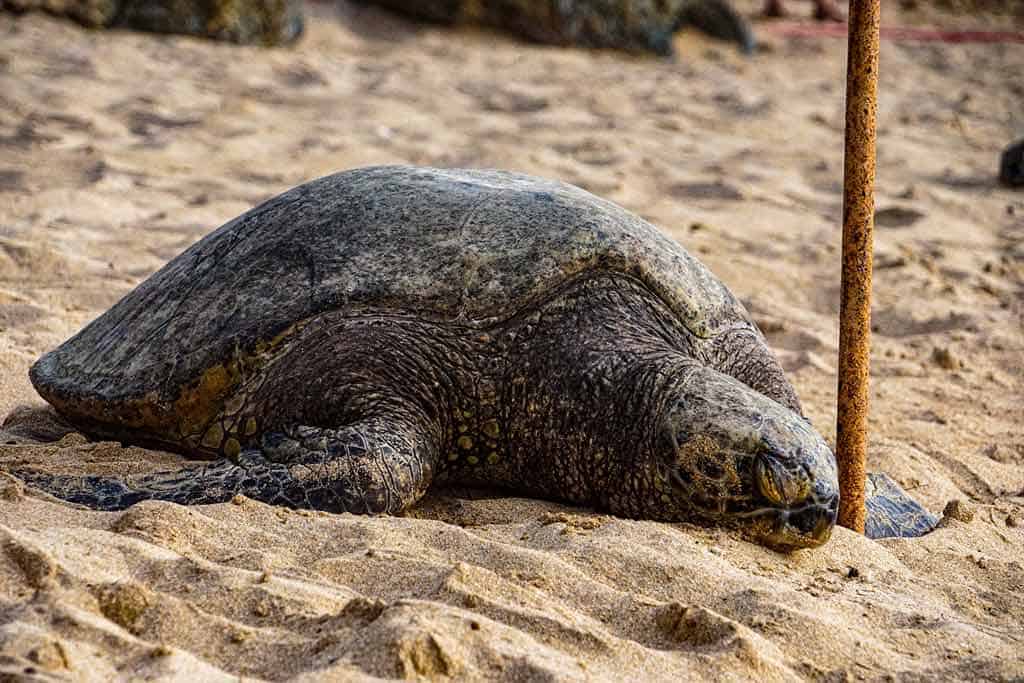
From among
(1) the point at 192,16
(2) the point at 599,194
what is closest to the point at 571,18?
(1) the point at 192,16

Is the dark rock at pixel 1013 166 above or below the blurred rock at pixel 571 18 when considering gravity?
below

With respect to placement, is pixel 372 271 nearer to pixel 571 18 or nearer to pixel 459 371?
pixel 459 371

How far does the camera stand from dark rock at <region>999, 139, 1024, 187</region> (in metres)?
6.93

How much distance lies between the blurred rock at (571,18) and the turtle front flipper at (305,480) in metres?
7.69

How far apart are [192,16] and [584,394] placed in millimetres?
6358

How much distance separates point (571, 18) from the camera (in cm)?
1003

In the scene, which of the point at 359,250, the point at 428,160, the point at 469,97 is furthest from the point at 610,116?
the point at 359,250

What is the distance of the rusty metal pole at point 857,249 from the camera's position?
2549 mm

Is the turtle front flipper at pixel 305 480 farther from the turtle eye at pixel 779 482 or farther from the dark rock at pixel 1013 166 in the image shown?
the dark rock at pixel 1013 166

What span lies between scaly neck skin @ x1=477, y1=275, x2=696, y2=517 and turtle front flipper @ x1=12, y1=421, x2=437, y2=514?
1.01 ft

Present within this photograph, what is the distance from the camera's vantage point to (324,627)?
77.3 inches

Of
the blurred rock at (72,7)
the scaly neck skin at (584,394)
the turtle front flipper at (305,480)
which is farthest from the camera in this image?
the blurred rock at (72,7)

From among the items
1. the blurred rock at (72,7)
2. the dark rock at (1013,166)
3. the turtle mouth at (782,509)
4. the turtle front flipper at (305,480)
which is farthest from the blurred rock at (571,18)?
the turtle mouth at (782,509)

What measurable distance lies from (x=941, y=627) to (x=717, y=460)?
585mm
